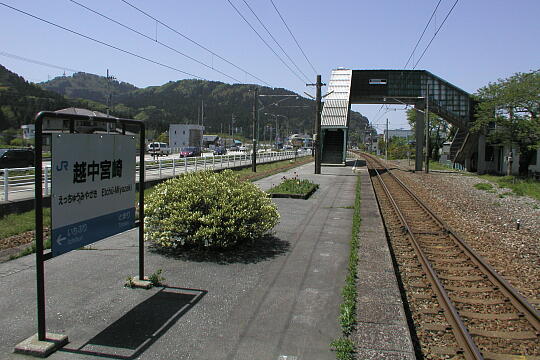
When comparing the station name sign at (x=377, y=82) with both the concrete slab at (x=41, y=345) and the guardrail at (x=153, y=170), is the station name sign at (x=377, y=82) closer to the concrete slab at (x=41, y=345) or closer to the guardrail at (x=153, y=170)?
the guardrail at (x=153, y=170)

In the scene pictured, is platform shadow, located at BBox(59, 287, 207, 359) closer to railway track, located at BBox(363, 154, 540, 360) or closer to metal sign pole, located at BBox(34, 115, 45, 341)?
metal sign pole, located at BBox(34, 115, 45, 341)

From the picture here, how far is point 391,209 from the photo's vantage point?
17875 mm

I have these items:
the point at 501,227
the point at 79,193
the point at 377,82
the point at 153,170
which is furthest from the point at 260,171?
the point at 79,193

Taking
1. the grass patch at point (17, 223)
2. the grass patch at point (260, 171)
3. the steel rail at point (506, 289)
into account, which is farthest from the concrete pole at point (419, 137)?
the grass patch at point (17, 223)

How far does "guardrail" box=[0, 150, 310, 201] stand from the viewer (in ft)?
44.1

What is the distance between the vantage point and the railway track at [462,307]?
17.7 feet

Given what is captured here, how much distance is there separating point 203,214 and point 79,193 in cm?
329

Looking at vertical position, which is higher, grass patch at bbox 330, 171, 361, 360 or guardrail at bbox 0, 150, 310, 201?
guardrail at bbox 0, 150, 310, 201

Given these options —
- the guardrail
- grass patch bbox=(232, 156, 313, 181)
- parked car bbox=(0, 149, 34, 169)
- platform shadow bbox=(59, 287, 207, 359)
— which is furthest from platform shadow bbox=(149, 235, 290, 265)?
parked car bbox=(0, 149, 34, 169)

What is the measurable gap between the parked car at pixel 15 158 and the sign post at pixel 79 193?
2265 cm

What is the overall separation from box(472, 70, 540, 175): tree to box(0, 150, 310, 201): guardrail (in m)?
20.9

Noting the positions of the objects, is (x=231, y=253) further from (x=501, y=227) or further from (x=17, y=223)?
(x=501, y=227)

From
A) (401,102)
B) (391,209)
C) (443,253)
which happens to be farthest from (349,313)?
(401,102)

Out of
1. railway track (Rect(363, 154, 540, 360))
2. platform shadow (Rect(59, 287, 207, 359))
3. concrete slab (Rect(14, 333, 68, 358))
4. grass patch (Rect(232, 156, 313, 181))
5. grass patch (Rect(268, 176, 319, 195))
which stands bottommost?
railway track (Rect(363, 154, 540, 360))
